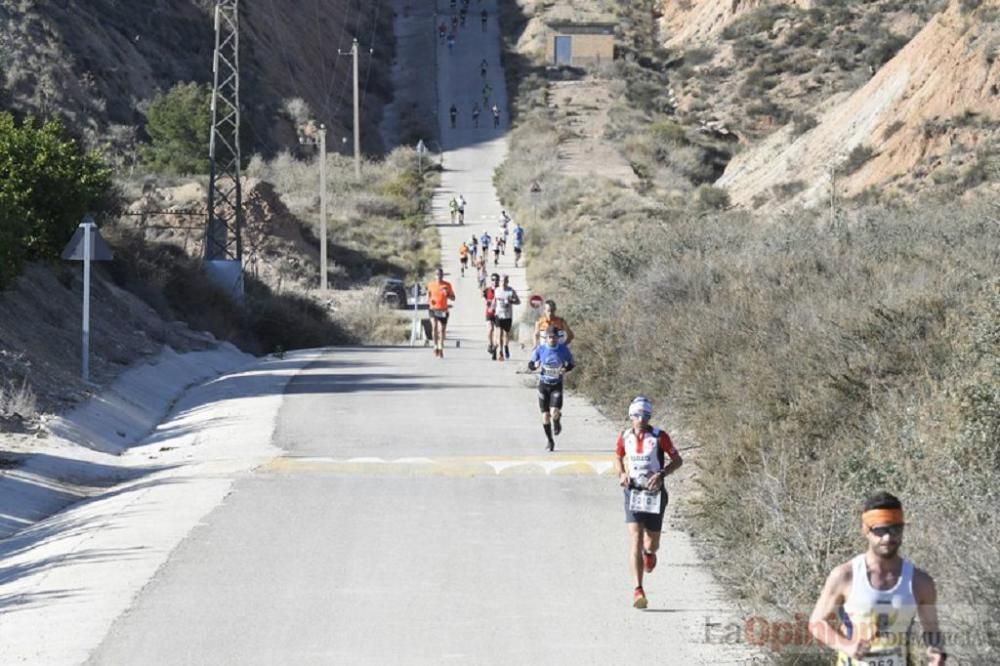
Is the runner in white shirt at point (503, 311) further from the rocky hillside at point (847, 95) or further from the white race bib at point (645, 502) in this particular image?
the white race bib at point (645, 502)

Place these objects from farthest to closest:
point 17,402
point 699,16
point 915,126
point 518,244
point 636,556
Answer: point 699,16
point 518,244
point 915,126
point 17,402
point 636,556

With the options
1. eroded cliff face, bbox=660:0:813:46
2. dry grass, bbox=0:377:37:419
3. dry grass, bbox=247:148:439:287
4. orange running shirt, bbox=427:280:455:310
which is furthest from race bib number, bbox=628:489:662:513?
eroded cliff face, bbox=660:0:813:46

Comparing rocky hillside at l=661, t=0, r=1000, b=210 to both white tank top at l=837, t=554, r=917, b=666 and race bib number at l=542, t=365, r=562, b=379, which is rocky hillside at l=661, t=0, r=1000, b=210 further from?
white tank top at l=837, t=554, r=917, b=666

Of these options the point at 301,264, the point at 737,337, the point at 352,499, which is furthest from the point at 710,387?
the point at 301,264

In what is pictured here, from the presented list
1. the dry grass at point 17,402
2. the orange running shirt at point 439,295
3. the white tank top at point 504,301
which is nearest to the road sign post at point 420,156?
the orange running shirt at point 439,295

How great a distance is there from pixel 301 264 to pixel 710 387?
46.9 meters

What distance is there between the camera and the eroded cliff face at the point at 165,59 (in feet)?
248

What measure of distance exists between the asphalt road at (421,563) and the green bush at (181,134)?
50.2 m

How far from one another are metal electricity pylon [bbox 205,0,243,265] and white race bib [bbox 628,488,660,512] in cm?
3328

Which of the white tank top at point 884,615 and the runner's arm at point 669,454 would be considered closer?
the white tank top at point 884,615

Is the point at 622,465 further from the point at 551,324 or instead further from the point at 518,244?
the point at 518,244

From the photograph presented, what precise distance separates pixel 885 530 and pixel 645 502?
5279mm

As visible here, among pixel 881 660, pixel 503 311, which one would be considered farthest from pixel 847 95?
pixel 881 660

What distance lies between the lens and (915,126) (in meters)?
56.8
